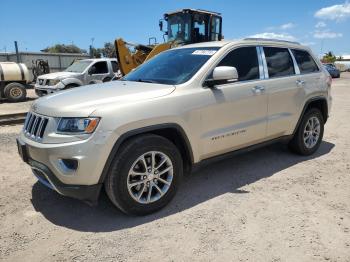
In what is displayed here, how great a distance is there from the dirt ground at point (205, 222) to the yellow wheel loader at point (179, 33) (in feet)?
30.4

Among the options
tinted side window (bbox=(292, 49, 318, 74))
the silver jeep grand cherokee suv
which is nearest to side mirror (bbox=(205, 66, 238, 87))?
the silver jeep grand cherokee suv

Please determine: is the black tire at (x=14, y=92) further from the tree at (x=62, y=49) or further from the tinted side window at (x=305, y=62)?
the tree at (x=62, y=49)

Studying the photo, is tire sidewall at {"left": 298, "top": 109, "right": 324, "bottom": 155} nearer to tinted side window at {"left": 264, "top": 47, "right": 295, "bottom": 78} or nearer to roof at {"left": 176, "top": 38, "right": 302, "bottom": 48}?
tinted side window at {"left": 264, "top": 47, "right": 295, "bottom": 78}

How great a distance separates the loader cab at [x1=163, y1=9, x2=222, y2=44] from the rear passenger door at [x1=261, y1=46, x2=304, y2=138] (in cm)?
889

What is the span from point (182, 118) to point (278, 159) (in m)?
2.41

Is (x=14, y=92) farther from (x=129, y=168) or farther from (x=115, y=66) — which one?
(x=129, y=168)

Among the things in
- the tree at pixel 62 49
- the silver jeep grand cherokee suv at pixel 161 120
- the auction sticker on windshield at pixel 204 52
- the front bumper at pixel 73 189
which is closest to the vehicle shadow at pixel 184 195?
the silver jeep grand cherokee suv at pixel 161 120

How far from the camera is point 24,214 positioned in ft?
12.5

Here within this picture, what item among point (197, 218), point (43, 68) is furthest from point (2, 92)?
point (197, 218)

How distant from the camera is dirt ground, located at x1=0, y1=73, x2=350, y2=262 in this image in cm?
308

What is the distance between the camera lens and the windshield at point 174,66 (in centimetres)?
421

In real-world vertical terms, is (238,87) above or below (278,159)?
above

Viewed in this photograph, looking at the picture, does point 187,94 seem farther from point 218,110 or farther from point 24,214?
point 24,214

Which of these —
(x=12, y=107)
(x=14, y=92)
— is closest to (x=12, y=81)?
(x=14, y=92)
